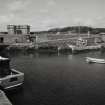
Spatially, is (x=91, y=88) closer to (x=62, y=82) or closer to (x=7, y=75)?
(x=62, y=82)

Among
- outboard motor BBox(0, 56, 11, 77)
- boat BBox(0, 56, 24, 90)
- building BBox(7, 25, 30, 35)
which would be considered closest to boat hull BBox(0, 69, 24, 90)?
boat BBox(0, 56, 24, 90)

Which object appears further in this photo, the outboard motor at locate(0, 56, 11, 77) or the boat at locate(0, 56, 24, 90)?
the outboard motor at locate(0, 56, 11, 77)

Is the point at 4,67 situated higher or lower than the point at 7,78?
higher

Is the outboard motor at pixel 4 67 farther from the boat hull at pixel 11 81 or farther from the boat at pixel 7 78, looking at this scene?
the boat hull at pixel 11 81

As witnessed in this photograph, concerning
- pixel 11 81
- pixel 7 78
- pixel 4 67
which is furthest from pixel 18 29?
pixel 7 78

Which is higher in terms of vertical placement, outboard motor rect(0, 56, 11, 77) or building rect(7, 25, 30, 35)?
building rect(7, 25, 30, 35)

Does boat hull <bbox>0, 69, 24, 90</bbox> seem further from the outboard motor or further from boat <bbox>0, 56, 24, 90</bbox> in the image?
the outboard motor

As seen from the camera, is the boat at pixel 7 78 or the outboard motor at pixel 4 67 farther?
the outboard motor at pixel 4 67

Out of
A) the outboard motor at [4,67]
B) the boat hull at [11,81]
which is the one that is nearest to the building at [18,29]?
the outboard motor at [4,67]

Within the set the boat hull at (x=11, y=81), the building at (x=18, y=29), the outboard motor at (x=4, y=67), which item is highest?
the building at (x=18, y=29)

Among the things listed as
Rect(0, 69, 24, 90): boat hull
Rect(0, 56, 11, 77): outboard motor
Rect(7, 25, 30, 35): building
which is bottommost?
Rect(0, 69, 24, 90): boat hull

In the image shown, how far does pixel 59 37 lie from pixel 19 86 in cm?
7081

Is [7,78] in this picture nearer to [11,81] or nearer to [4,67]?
[11,81]

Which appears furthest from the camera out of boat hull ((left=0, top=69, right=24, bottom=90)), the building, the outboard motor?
the building
